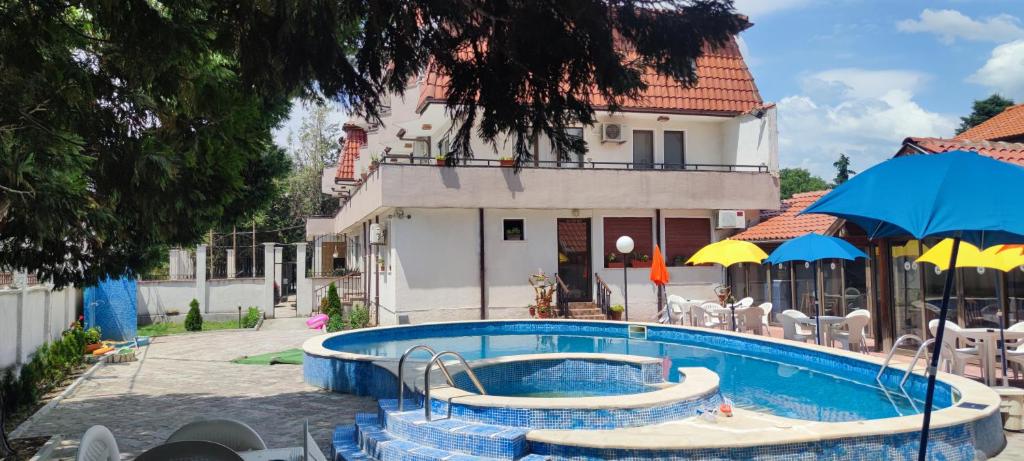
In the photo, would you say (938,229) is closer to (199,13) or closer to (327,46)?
(327,46)

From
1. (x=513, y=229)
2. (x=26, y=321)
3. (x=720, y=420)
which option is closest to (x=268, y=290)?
(x=513, y=229)

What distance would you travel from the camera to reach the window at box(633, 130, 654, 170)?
2330 cm

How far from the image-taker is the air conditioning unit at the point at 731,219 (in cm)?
2184

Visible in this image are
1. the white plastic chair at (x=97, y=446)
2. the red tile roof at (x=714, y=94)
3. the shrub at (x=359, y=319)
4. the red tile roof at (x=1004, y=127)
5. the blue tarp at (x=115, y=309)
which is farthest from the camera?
the red tile roof at (x=1004, y=127)

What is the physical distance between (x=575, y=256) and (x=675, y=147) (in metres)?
5.38

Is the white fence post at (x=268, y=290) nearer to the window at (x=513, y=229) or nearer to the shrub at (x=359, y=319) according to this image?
the shrub at (x=359, y=319)

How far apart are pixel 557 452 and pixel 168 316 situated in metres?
22.2

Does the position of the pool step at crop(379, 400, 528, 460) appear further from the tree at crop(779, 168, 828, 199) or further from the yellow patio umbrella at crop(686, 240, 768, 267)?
the tree at crop(779, 168, 828, 199)

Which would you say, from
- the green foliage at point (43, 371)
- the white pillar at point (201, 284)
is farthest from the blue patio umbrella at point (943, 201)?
the white pillar at point (201, 284)

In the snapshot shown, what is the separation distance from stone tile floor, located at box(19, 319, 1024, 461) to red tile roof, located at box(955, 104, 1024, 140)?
81.5ft

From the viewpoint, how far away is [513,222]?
836 inches

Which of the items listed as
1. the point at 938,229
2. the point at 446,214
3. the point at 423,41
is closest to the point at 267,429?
the point at 423,41

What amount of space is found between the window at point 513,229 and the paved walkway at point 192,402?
841cm

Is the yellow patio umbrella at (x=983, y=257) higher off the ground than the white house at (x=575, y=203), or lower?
lower
